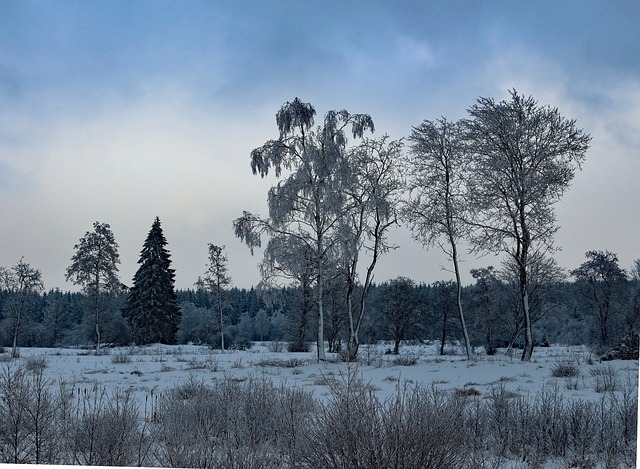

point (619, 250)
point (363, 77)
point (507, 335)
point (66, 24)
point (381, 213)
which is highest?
point (66, 24)

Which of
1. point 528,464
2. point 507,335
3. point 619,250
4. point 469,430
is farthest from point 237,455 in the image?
point 507,335

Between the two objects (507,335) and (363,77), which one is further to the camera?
(507,335)

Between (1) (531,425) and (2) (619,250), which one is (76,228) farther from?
(2) (619,250)

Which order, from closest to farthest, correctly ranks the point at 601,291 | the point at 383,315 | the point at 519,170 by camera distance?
the point at 519,170, the point at 601,291, the point at 383,315

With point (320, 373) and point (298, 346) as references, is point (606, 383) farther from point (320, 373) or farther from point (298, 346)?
point (298, 346)

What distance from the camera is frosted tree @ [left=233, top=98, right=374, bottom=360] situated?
1222 cm

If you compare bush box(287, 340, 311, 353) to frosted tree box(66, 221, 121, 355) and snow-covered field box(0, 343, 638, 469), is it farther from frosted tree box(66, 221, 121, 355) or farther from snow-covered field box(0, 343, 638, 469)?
snow-covered field box(0, 343, 638, 469)

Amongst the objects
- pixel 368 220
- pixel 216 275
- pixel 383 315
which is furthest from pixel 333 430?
pixel 383 315

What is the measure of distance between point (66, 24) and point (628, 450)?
7418 millimetres

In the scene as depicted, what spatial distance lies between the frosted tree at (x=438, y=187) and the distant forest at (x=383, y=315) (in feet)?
8.73

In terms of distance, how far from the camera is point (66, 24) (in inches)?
268

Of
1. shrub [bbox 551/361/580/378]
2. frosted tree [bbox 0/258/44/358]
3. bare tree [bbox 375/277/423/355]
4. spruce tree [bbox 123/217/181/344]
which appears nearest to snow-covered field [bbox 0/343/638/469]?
shrub [bbox 551/361/580/378]

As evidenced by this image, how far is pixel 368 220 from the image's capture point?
12.5m

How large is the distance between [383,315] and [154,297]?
10.8m
